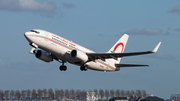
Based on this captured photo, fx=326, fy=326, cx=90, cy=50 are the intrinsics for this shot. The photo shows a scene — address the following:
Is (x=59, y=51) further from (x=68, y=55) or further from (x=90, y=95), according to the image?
(x=90, y=95)

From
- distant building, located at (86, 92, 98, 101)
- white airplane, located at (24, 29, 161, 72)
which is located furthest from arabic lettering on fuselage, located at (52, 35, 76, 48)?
distant building, located at (86, 92, 98, 101)

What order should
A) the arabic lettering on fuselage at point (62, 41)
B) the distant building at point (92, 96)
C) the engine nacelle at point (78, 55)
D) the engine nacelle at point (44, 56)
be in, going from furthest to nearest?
the distant building at point (92, 96), the engine nacelle at point (44, 56), the engine nacelle at point (78, 55), the arabic lettering on fuselage at point (62, 41)

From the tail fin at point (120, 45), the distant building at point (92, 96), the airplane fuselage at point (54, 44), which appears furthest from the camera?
the distant building at point (92, 96)

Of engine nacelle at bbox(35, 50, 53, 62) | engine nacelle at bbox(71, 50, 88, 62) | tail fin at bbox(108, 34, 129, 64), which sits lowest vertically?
engine nacelle at bbox(71, 50, 88, 62)

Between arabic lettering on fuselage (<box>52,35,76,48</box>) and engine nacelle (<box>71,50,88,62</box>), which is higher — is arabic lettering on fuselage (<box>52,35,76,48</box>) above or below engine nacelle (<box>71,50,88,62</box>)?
above

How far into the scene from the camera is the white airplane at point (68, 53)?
2036 inches

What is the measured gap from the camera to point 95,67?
60.4m

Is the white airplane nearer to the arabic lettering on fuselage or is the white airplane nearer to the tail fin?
the arabic lettering on fuselage

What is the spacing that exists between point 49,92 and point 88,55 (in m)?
58.7

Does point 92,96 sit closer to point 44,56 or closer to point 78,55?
point 44,56

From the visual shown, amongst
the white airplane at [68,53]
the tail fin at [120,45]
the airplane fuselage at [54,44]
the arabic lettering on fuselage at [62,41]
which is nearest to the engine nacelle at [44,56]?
the white airplane at [68,53]

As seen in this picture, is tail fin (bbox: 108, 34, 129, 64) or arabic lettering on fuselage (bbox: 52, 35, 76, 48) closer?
arabic lettering on fuselage (bbox: 52, 35, 76, 48)

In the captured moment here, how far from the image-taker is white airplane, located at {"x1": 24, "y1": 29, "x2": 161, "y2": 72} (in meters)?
51.7

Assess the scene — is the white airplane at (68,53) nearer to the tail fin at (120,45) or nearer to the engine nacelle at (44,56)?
the engine nacelle at (44,56)
